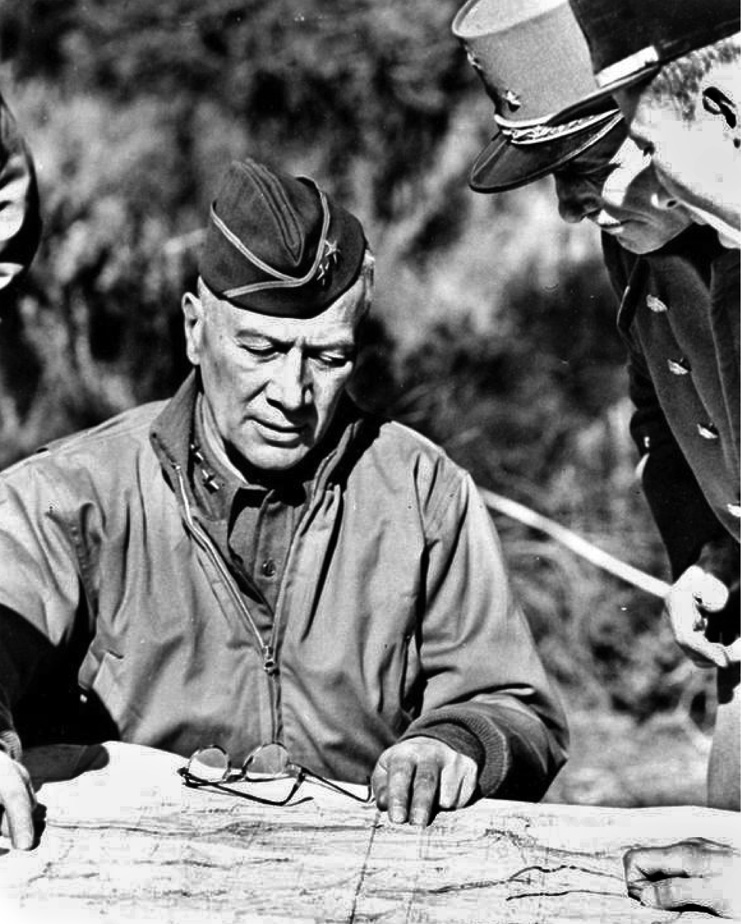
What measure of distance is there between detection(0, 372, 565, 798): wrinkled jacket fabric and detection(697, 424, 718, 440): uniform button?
1.35ft

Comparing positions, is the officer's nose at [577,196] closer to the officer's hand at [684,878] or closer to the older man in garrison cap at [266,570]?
the older man in garrison cap at [266,570]

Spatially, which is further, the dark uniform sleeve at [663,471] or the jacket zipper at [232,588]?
the dark uniform sleeve at [663,471]

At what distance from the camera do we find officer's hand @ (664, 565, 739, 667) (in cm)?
326

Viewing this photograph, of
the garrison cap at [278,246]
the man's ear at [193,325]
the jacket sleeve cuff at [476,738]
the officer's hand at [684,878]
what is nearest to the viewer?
the officer's hand at [684,878]

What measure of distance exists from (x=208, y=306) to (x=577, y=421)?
856mm

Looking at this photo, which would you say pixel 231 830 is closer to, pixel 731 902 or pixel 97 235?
pixel 731 902

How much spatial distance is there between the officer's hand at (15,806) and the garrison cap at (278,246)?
2.78 ft

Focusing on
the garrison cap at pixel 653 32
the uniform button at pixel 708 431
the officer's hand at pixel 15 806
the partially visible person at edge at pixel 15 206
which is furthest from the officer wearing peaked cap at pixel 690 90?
the officer's hand at pixel 15 806

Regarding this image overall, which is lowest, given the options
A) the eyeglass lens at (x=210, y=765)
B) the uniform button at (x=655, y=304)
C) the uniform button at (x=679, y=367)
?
the eyeglass lens at (x=210, y=765)

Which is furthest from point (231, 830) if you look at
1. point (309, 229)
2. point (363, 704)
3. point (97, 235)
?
point (97, 235)

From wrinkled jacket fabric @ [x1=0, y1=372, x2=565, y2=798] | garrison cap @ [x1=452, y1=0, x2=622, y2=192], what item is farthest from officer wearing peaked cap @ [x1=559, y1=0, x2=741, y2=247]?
→ wrinkled jacket fabric @ [x1=0, y1=372, x2=565, y2=798]

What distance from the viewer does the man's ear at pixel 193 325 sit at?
10.9ft

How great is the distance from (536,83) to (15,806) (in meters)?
1.35

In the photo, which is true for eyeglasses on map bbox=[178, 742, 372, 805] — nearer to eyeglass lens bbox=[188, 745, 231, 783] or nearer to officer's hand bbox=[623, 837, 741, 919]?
eyeglass lens bbox=[188, 745, 231, 783]
